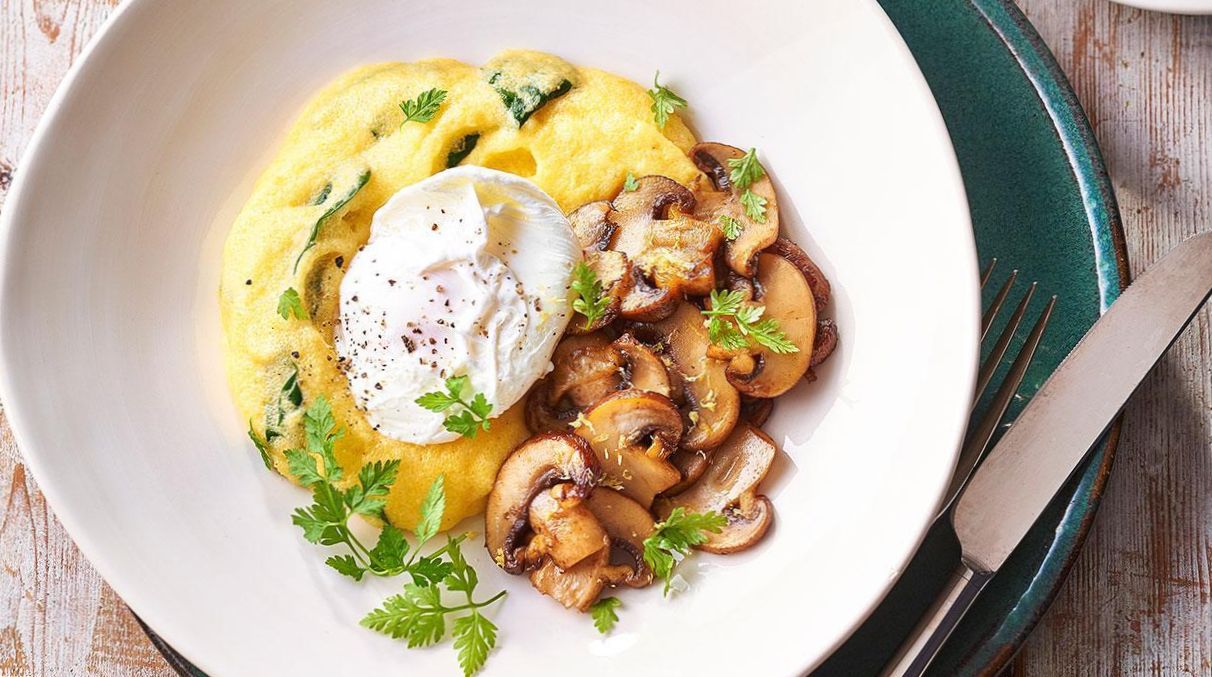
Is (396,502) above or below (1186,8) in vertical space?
below

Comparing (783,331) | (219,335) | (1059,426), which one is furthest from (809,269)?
(219,335)

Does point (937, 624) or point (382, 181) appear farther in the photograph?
point (382, 181)

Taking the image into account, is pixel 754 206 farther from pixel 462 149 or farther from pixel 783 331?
pixel 462 149

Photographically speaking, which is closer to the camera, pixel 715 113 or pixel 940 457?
pixel 940 457

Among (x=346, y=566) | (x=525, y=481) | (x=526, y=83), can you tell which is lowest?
(x=346, y=566)

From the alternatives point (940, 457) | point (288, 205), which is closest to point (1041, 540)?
point (940, 457)

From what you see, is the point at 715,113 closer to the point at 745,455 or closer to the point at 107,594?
the point at 745,455

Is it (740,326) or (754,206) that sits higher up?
(754,206)
